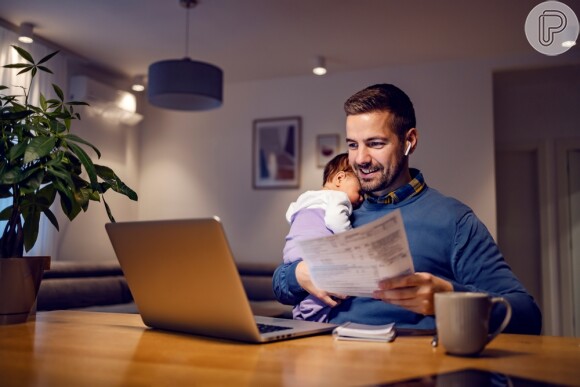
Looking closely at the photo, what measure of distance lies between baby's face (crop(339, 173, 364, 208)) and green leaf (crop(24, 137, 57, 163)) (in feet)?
3.31

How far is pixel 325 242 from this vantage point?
0.96 metres

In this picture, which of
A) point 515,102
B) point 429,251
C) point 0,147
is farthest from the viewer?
point 515,102

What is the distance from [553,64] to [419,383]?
14.8ft

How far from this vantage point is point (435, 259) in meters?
1.46

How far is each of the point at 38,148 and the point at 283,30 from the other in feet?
9.97

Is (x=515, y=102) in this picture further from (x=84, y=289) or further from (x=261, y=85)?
(x=84, y=289)

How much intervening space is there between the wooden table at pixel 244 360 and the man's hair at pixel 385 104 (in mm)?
722

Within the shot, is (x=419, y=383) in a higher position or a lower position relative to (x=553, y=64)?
lower

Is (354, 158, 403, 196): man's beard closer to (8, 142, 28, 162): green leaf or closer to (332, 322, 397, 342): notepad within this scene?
(332, 322, 397, 342): notepad

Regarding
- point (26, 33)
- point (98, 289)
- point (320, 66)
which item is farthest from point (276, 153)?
point (26, 33)

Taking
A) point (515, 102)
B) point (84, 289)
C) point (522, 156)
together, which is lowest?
point (84, 289)

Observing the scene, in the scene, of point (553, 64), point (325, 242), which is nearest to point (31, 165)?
point (325, 242)

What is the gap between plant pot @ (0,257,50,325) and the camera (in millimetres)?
1277

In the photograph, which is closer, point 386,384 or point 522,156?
point 386,384
